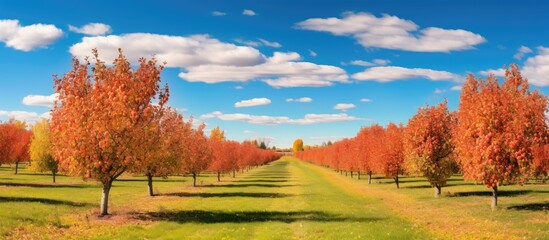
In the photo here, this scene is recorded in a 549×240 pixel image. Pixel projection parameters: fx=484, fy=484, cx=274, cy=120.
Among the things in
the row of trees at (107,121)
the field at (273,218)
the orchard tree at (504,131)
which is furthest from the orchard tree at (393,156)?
the row of trees at (107,121)

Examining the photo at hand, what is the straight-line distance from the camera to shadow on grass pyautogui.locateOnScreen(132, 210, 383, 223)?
Answer: 33.2m

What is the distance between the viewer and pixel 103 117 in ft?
103

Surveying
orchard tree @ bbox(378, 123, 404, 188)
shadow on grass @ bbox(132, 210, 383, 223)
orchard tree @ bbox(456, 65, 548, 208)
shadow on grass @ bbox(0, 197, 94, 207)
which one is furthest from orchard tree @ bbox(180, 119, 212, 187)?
orchard tree @ bbox(456, 65, 548, 208)

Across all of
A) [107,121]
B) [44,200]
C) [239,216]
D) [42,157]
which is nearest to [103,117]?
[107,121]

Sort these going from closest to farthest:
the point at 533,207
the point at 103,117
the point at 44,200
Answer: the point at 103,117
the point at 533,207
the point at 44,200

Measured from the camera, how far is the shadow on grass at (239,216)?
33.2 metres

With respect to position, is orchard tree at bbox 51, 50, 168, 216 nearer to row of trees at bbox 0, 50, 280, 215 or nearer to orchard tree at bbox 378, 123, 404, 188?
row of trees at bbox 0, 50, 280, 215

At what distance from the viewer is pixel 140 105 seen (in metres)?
33.8

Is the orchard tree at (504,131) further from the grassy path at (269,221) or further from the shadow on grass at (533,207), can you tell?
the grassy path at (269,221)

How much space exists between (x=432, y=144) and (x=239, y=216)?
25951mm

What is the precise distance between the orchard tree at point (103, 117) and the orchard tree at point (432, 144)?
30345 mm

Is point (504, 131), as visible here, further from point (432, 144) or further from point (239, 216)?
point (239, 216)

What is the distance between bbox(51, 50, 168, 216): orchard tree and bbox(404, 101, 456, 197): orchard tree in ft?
99.6

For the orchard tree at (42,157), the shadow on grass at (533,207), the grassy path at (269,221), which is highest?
the orchard tree at (42,157)
